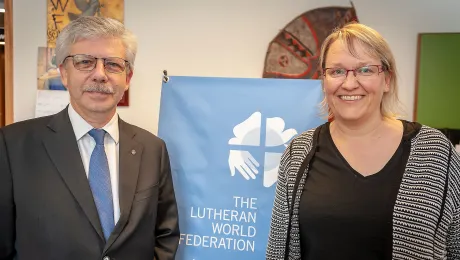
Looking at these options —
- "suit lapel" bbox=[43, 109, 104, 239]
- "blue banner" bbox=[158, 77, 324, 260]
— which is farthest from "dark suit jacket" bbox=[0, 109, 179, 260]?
"blue banner" bbox=[158, 77, 324, 260]

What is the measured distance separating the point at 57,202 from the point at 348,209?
87cm

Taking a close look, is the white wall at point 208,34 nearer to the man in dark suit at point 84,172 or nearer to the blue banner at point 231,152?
the blue banner at point 231,152

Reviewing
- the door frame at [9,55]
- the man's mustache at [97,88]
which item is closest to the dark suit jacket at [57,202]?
the man's mustache at [97,88]

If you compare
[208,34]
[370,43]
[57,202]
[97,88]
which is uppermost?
[208,34]

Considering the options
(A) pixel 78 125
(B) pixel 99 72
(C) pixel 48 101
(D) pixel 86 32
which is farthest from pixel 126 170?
(C) pixel 48 101

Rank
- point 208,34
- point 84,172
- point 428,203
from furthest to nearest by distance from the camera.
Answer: point 208,34 → point 84,172 → point 428,203

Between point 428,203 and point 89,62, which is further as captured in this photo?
point 89,62

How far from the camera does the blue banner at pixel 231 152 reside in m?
1.64

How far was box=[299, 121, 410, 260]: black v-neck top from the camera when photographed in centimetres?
109

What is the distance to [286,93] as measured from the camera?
1647 mm

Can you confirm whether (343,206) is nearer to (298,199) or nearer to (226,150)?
(298,199)

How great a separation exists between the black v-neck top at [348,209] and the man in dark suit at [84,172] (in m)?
0.54

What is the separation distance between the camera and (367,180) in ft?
3.66

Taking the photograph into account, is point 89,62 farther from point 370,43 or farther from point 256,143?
point 370,43
